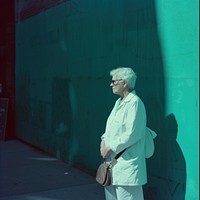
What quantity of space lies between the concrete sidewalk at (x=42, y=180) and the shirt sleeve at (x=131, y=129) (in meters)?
1.77

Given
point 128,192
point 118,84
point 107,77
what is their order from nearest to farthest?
point 128,192, point 118,84, point 107,77

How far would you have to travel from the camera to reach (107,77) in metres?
5.74

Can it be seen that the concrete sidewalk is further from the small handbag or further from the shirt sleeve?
the shirt sleeve

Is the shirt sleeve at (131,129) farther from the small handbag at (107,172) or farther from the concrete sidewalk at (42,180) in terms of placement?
the concrete sidewalk at (42,180)

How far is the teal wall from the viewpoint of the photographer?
4.16 m

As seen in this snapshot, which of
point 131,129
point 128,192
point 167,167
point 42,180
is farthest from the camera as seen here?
point 42,180

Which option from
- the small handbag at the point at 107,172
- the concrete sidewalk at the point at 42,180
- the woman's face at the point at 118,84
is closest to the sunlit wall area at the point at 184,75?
the woman's face at the point at 118,84

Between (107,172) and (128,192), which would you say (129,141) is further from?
(128,192)

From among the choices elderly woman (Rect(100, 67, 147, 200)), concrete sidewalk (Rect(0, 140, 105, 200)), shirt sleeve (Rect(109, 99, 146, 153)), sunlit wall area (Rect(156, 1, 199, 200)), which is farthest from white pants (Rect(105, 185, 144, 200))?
concrete sidewalk (Rect(0, 140, 105, 200))

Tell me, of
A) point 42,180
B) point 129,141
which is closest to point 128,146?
point 129,141

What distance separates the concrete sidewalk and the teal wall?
0.29 metres

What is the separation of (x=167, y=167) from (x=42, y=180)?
2300mm

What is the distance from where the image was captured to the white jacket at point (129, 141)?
11.6ft

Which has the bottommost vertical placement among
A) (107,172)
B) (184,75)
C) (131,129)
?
(107,172)
